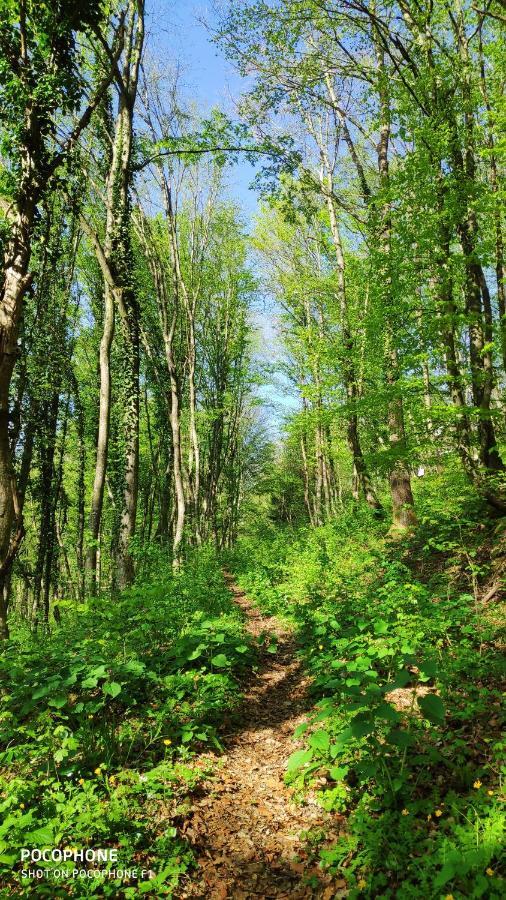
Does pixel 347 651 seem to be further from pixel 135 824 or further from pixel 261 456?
pixel 261 456

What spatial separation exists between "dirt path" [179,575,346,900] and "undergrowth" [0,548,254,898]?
0.17 meters

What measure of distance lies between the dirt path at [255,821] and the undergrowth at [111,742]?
0.17 m

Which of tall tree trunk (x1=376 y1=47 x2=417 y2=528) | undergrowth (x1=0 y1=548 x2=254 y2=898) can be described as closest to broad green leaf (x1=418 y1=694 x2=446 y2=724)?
undergrowth (x1=0 y1=548 x2=254 y2=898)

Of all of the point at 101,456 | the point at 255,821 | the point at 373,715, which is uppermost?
the point at 101,456

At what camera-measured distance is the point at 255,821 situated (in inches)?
127

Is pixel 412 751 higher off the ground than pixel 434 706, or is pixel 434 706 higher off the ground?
pixel 434 706

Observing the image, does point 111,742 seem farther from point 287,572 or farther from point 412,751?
point 287,572

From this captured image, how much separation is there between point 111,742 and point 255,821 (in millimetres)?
1257

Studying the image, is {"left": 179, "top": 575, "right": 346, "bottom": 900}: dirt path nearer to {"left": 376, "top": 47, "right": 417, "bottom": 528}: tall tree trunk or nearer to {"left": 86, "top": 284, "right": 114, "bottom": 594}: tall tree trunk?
{"left": 376, "top": 47, "right": 417, "bottom": 528}: tall tree trunk

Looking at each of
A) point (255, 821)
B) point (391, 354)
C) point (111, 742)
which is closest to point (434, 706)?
point (255, 821)

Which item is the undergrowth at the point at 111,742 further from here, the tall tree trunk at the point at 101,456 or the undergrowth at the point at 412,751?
the tall tree trunk at the point at 101,456

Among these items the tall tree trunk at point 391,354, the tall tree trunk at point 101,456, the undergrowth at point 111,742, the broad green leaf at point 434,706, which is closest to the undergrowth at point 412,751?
the broad green leaf at point 434,706

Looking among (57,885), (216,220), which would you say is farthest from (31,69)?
(216,220)

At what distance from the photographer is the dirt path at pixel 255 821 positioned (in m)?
2.68
